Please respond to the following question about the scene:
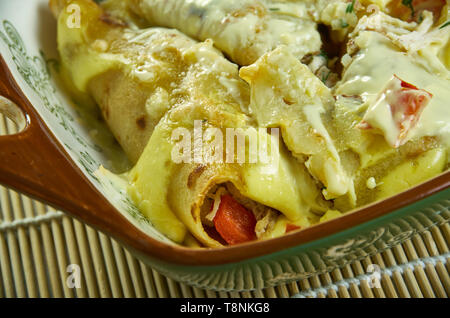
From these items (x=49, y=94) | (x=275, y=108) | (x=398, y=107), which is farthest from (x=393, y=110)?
(x=49, y=94)

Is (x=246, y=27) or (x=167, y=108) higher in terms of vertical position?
(x=246, y=27)

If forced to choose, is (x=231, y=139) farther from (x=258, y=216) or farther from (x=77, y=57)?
(x=77, y=57)

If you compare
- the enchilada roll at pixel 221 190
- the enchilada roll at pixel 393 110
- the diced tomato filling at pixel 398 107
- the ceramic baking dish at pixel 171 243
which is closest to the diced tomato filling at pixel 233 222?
the enchilada roll at pixel 221 190

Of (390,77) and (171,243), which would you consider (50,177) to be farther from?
(390,77)

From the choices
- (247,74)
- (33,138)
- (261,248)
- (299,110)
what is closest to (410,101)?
(299,110)

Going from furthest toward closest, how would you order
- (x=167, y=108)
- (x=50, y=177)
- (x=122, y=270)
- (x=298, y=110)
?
(x=122, y=270) < (x=167, y=108) < (x=298, y=110) < (x=50, y=177)

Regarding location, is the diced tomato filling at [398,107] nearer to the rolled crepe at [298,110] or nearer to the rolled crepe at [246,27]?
the rolled crepe at [298,110]
